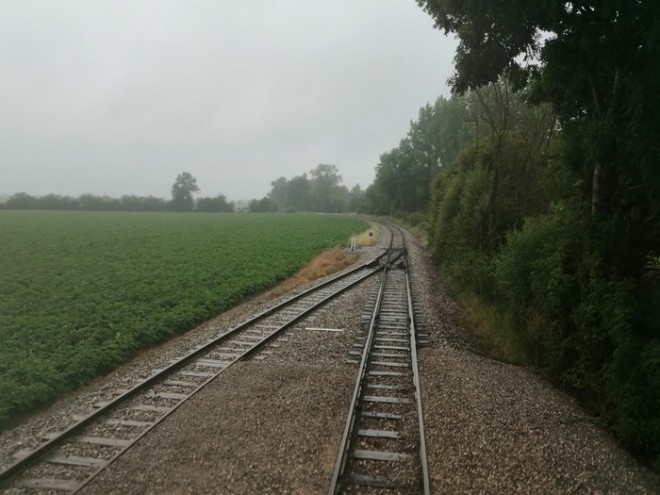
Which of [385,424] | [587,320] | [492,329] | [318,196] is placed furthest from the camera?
[318,196]

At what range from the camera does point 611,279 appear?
7.64 meters

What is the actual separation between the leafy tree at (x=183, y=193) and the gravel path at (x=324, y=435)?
126145mm

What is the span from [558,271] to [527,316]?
1744 millimetres

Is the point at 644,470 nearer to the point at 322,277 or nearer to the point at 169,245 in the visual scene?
the point at 322,277

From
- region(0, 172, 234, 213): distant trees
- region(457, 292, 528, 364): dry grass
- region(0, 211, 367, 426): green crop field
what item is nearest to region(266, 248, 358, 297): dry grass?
region(0, 211, 367, 426): green crop field

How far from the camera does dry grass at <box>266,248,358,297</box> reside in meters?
18.6

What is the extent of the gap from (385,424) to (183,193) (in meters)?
132

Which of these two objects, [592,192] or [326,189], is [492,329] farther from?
[326,189]

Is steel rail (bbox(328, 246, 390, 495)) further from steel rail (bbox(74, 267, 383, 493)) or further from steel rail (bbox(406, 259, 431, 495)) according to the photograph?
steel rail (bbox(74, 267, 383, 493))

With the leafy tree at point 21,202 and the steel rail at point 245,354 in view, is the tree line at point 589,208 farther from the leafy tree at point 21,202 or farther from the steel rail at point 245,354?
the leafy tree at point 21,202

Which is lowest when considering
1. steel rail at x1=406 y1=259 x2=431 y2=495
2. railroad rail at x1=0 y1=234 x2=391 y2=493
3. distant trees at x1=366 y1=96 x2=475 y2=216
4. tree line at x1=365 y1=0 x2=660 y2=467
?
railroad rail at x1=0 y1=234 x2=391 y2=493

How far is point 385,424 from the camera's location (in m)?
6.52

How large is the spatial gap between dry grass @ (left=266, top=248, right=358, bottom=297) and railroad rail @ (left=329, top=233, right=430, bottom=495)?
7749 millimetres


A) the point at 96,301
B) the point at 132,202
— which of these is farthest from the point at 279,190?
the point at 96,301
